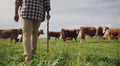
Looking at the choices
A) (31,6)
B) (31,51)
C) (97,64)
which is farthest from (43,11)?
(97,64)

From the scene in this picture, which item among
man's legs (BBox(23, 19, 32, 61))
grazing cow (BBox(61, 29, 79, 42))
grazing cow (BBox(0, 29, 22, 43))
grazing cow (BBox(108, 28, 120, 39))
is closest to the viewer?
man's legs (BBox(23, 19, 32, 61))

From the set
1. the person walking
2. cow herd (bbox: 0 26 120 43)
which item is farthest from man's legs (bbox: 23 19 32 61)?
cow herd (bbox: 0 26 120 43)


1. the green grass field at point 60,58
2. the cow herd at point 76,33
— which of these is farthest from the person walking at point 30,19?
the cow herd at point 76,33

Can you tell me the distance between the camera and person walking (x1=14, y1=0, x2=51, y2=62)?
309 inches

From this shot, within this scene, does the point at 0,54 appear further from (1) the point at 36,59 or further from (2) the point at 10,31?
(2) the point at 10,31

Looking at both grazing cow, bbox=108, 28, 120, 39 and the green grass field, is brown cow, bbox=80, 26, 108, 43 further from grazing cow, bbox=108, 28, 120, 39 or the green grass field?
the green grass field

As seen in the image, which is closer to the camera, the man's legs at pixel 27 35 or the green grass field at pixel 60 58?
the green grass field at pixel 60 58

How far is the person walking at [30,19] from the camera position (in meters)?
7.86

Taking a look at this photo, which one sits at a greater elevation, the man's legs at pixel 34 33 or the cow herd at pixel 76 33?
the man's legs at pixel 34 33

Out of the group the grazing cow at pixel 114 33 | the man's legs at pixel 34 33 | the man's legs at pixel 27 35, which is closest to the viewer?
the man's legs at pixel 27 35

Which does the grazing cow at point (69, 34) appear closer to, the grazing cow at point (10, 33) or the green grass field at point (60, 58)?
the grazing cow at point (10, 33)

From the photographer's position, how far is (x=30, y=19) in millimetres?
7973

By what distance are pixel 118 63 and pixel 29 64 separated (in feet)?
9.63

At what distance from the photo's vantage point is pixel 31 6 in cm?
798
